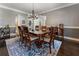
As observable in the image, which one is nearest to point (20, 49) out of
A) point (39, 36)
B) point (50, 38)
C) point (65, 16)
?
point (39, 36)

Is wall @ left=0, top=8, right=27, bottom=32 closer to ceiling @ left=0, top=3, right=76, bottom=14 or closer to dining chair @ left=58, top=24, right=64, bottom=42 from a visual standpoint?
ceiling @ left=0, top=3, right=76, bottom=14

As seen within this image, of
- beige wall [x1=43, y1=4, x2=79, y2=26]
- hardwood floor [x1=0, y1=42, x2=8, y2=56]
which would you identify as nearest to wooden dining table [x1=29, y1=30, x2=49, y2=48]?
beige wall [x1=43, y1=4, x2=79, y2=26]

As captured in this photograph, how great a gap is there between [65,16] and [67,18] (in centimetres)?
6

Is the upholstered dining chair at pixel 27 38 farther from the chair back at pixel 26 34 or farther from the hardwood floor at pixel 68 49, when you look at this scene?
the hardwood floor at pixel 68 49

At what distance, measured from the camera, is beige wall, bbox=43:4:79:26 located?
1.73 m

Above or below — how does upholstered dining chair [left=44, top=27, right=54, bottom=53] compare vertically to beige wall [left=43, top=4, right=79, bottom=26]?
below

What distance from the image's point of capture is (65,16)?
1.75m

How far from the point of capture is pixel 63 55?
6.01 ft

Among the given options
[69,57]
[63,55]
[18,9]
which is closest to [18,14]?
[18,9]

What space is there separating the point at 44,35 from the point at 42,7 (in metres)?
0.59

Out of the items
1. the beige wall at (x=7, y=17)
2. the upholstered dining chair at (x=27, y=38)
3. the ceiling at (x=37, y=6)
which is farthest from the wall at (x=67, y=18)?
the beige wall at (x=7, y=17)

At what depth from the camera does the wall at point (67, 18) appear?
1.73 meters

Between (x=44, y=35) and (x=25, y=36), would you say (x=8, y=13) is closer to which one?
(x=25, y=36)

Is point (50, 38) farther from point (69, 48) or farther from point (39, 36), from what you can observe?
point (69, 48)
